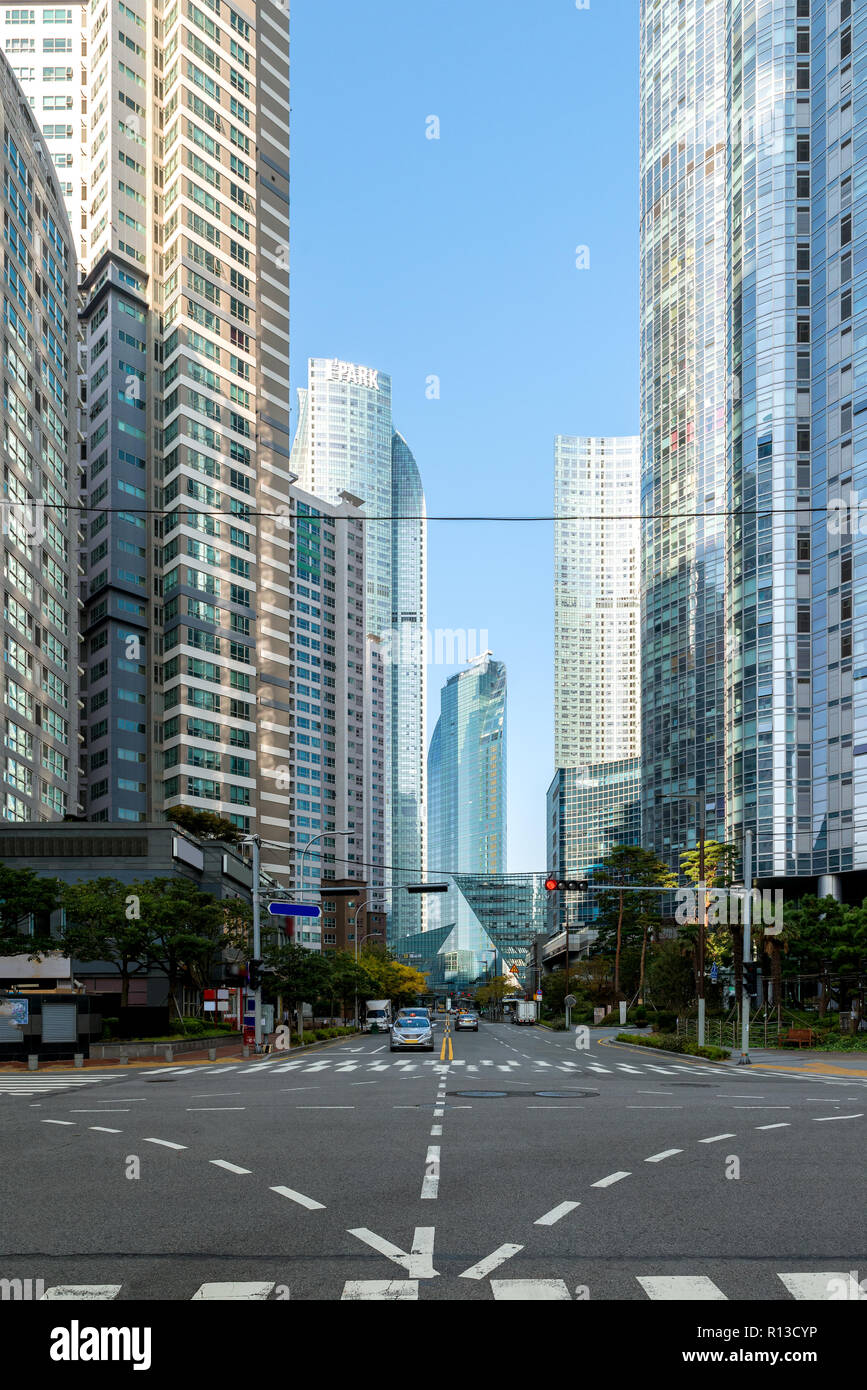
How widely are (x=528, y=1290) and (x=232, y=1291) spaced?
5.83 feet

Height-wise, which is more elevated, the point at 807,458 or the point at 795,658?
the point at 807,458

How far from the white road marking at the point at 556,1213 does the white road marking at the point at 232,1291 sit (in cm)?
289

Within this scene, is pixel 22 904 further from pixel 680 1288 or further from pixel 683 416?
pixel 683 416

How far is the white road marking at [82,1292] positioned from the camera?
745cm

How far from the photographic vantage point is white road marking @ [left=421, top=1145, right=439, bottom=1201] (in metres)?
11.5

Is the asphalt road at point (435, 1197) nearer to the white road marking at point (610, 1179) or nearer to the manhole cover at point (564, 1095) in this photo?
the white road marking at point (610, 1179)

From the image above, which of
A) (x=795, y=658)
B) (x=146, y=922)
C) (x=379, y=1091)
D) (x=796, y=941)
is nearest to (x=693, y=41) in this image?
(x=795, y=658)

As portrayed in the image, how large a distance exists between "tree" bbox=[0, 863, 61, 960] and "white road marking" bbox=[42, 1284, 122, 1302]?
46.7m

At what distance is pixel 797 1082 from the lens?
31.7 metres

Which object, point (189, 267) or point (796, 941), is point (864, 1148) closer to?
point (796, 941)

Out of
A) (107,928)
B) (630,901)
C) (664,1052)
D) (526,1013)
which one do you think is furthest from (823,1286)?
(526,1013)

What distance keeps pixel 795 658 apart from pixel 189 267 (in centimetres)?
6865
